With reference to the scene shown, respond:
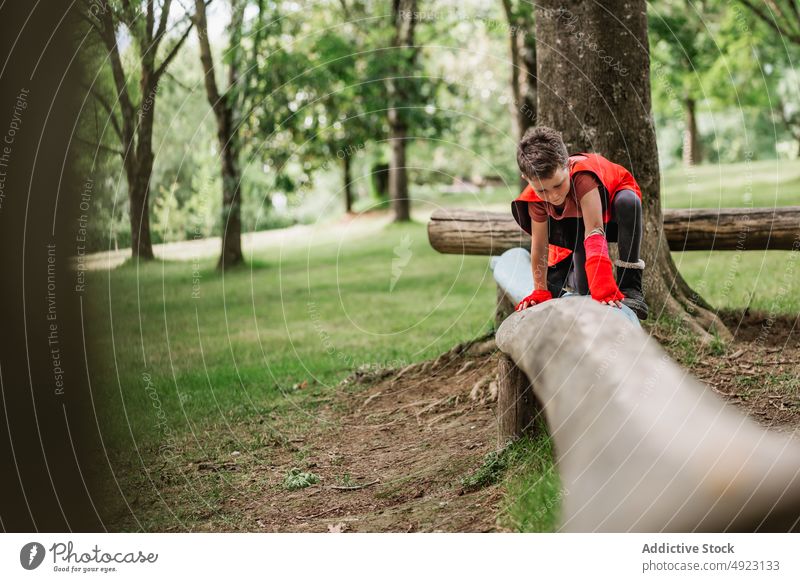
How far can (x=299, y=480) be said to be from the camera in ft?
12.4

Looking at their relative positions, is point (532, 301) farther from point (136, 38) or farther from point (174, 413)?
point (136, 38)

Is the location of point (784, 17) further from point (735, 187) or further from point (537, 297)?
point (537, 297)

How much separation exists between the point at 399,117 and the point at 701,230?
287 inches

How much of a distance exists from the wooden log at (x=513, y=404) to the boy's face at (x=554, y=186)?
2.30ft

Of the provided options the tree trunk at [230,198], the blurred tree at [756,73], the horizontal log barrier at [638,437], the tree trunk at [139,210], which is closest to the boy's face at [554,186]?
the horizontal log barrier at [638,437]

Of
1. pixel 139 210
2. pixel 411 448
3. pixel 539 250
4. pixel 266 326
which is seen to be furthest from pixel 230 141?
pixel 539 250

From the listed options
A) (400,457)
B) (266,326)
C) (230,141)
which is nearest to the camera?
(400,457)

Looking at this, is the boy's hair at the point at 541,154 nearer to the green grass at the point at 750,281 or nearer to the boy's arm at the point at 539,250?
the boy's arm at the point at 539,250

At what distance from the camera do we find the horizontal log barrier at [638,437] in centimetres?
267

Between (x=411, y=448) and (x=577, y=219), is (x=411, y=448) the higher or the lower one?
the lower one

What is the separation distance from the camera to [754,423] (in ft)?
10.6

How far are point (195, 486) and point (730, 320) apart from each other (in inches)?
127

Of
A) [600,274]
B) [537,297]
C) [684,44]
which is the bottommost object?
[537,297]

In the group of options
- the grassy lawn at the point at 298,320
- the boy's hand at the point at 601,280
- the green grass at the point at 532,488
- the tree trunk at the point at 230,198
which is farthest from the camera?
the tree trunk at the point at 230,198
